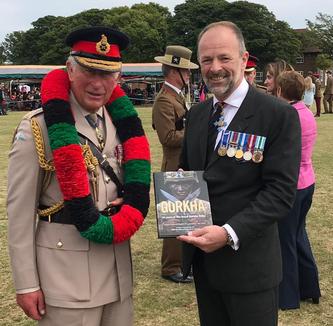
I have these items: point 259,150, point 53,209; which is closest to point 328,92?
point 259,150

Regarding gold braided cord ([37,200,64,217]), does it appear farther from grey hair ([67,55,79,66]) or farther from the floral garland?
grey hair ([67,55,79,66])

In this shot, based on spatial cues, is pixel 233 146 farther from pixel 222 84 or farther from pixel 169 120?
pixel 169 120

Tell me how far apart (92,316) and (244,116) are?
128 cm

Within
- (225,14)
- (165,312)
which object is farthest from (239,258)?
(225,14)

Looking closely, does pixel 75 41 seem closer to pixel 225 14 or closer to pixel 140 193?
pixel 140 193

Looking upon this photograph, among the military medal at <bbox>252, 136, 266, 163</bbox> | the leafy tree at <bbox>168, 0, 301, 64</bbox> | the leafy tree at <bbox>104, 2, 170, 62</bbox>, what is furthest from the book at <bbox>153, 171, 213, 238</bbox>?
the leafy tree at <bbox>168, 0, 301, 64</bbox>

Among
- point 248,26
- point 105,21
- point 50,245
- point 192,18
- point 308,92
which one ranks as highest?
point 192,18

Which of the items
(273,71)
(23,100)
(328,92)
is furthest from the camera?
(23,100)

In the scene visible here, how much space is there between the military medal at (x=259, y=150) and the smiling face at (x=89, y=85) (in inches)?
31.7

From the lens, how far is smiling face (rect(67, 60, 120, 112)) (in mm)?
2355

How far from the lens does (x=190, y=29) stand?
207 ft

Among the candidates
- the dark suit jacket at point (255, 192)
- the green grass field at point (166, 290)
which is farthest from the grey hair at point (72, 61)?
the green grass field at point (166, 290)

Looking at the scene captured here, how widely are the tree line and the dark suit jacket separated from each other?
57127mm

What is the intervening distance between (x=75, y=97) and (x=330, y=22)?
7420 centimetres
